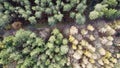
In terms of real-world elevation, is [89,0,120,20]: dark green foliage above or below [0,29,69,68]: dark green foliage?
above

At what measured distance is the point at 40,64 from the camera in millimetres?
6531

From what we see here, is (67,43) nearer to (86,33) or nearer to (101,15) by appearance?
(86,33)

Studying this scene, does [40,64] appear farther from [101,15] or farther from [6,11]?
[101,15]

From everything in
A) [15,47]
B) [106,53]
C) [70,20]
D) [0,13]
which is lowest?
[106,53]

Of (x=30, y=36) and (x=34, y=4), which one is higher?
(x=34, y=4)

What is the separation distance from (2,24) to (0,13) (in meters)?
0.32

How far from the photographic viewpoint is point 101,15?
21.9 feet

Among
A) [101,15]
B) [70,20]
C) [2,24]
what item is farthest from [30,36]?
[101,15]

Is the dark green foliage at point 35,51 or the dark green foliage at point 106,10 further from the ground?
the dark green foliage at point 106,10

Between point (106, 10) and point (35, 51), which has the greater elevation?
point (106, 10)

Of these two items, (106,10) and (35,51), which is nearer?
(35,51)

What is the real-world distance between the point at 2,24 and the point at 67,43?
1.95 meters

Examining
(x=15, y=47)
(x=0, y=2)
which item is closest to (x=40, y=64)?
(x=15, y=47)

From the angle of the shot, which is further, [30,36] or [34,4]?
[34,4]
